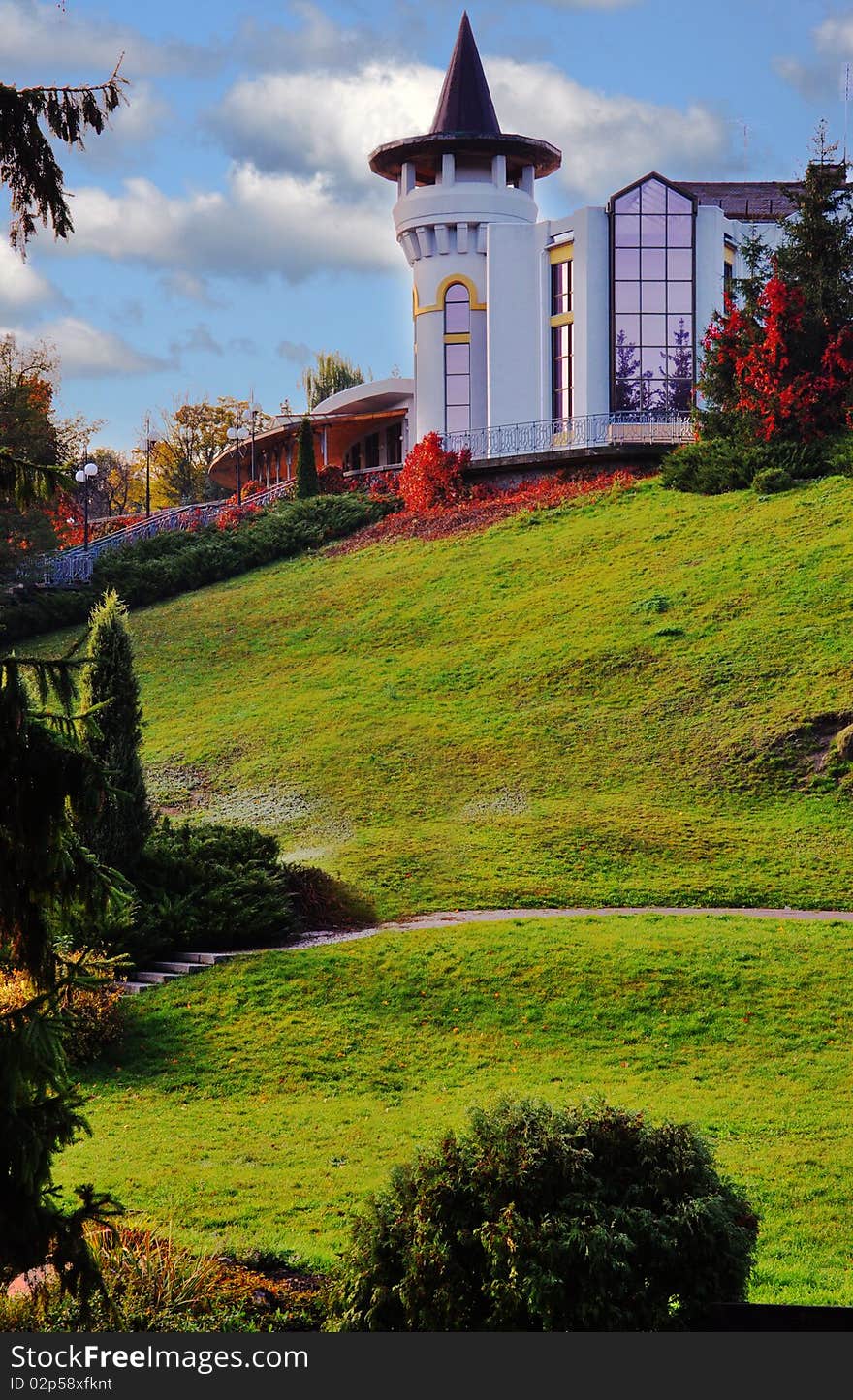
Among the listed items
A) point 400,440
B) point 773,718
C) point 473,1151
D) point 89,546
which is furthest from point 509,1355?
point 400,440

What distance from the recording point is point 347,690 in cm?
3050

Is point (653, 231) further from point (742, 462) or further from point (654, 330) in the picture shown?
point (742, 462)

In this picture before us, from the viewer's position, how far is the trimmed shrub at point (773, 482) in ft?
114

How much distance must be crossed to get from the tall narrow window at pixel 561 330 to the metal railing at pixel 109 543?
32.5ft

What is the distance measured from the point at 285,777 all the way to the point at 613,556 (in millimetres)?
11272

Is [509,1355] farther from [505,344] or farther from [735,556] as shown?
[505,344]

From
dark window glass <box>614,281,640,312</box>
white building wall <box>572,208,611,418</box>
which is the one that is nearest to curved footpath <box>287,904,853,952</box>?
white building wall <box>572,208,611,418</box>

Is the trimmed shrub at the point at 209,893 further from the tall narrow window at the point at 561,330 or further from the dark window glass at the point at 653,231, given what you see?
the dark window glass at the point at 653,231

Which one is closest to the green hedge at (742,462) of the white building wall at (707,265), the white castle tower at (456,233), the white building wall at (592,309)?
the white building wall at (592,309)

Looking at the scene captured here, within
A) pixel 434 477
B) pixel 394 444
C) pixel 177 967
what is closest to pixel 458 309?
pixel 394 444

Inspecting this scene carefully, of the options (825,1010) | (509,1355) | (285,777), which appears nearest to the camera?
(509,1355)

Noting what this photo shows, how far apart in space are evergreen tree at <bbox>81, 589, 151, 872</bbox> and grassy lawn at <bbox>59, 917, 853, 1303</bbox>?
2.37 metres

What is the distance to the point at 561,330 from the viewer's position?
46.5m

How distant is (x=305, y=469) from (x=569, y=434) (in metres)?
10.1
